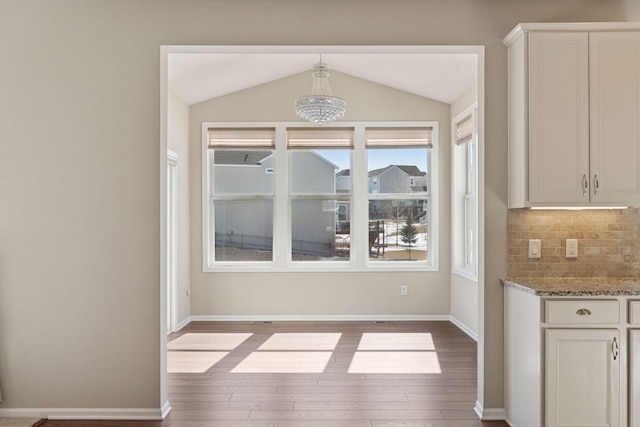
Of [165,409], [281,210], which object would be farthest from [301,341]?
[165,409]

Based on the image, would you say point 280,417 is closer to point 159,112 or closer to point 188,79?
point 159,112

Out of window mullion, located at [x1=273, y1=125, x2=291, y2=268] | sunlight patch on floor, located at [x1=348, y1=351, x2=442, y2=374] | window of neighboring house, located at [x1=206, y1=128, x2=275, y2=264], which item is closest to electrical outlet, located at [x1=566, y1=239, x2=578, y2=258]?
sunlight patch on floor, located at [x1=348, y1=351, x2=442, y2=374]

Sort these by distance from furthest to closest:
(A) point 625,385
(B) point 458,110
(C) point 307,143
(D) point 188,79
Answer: (C) point 307,143, (B) point 458,110, (D) point 188,79, (A) point 625,385

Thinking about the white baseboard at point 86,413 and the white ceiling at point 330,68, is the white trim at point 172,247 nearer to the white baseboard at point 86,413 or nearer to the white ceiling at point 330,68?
the white ceiling at point 330,68

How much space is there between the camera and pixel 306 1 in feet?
10.3

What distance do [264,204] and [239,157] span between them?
69cm

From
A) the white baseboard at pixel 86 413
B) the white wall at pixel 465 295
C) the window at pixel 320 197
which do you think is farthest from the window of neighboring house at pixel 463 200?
the white baseboard at pixel 86 413

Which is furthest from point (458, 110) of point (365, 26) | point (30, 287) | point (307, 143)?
point (30, 287)

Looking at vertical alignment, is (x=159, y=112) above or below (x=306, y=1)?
below

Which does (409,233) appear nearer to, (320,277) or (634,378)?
(320,277)

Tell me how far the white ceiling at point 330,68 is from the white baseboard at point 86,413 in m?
3.04

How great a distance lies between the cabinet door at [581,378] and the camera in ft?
8.68

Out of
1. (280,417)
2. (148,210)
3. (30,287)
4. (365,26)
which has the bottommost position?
(280,417)

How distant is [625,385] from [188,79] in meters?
4.70
